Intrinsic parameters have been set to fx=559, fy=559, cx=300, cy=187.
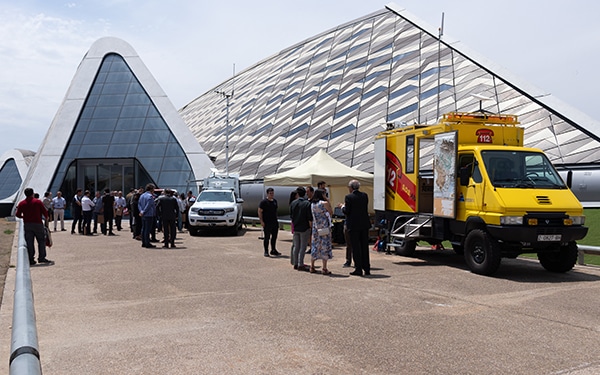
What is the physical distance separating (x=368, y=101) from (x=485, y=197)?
2056 cm

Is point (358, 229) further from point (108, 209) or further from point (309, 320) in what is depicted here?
point (108, 209)

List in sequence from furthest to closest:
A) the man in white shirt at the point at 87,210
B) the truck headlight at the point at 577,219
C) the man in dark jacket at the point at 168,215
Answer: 1. the man in white shirt at the point at 87,210
2. the man in dark jacket at the point at 168,215
3. the truck headlight at the point at 577,219

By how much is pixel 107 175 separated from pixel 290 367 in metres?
28.6

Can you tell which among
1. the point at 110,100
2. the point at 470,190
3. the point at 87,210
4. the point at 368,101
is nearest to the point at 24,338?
the point at 470,190

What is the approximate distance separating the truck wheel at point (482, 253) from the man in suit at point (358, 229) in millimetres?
2042

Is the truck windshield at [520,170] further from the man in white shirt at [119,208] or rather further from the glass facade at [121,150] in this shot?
the glass facade at [121,150]

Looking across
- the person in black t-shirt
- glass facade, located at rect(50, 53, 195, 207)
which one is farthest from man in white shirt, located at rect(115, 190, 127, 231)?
the person in black t-shirt

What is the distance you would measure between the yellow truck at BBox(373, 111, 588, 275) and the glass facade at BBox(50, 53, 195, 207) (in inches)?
749

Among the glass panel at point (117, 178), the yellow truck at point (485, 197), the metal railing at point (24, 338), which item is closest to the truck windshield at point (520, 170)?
the yellow truck at point (485, 197)

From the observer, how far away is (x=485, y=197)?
1084cm

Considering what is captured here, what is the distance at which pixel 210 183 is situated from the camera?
961 inches

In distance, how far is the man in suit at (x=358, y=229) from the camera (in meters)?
10.8

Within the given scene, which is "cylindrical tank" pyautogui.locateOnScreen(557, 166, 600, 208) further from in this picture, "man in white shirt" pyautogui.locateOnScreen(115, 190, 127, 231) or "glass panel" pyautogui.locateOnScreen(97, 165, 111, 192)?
"glass panel" pyautogui.locateOnScreen(97, 165, 111, 192)

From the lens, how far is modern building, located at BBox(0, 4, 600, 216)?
84.7 ft
